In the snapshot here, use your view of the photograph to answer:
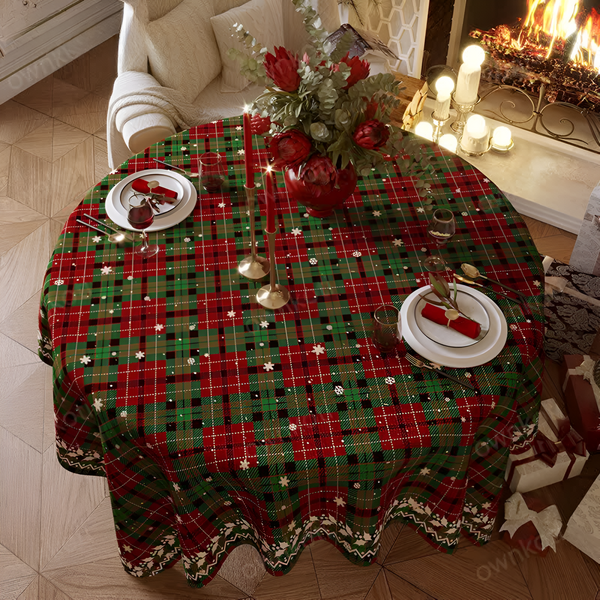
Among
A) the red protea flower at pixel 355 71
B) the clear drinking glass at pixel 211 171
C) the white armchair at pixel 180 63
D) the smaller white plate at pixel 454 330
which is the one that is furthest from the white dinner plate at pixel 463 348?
the white armchair at pixel 180 63

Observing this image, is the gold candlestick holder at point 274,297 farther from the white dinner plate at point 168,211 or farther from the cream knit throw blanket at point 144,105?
the cream knit throw blanket at point 144,105

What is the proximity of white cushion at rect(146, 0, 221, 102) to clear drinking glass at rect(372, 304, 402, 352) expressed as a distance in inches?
62.1

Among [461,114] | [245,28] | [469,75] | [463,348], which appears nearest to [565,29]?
[469,75]

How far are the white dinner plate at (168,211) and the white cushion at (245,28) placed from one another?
96cm

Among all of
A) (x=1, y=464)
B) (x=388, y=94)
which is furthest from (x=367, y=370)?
(x=1, y=464)

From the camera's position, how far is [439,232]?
5.24 feet

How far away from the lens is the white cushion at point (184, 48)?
246 cm

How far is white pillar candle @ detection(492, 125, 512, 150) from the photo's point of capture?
116 inches

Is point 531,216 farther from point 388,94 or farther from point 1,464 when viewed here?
point 1,464

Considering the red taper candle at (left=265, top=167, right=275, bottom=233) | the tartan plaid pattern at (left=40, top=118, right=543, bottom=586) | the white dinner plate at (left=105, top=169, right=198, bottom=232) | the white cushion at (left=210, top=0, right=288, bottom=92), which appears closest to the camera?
the red taper candle at (left=265, top=167, right=275, bottom=233)

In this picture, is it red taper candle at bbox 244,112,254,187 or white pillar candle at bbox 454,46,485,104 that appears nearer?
red taper candle at bbox 244,112,254,187

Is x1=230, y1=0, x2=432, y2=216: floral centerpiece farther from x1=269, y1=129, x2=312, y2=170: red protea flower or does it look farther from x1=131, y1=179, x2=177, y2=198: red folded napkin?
x1=131, y1=179, x2=177, y2=198: red folded napkin

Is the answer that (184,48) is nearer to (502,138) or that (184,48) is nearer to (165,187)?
(165,187)

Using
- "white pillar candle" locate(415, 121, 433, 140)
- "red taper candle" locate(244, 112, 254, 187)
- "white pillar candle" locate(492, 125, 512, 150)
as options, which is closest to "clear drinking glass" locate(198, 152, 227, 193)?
"red taper candle" locate(244, 112, 254, 187)
